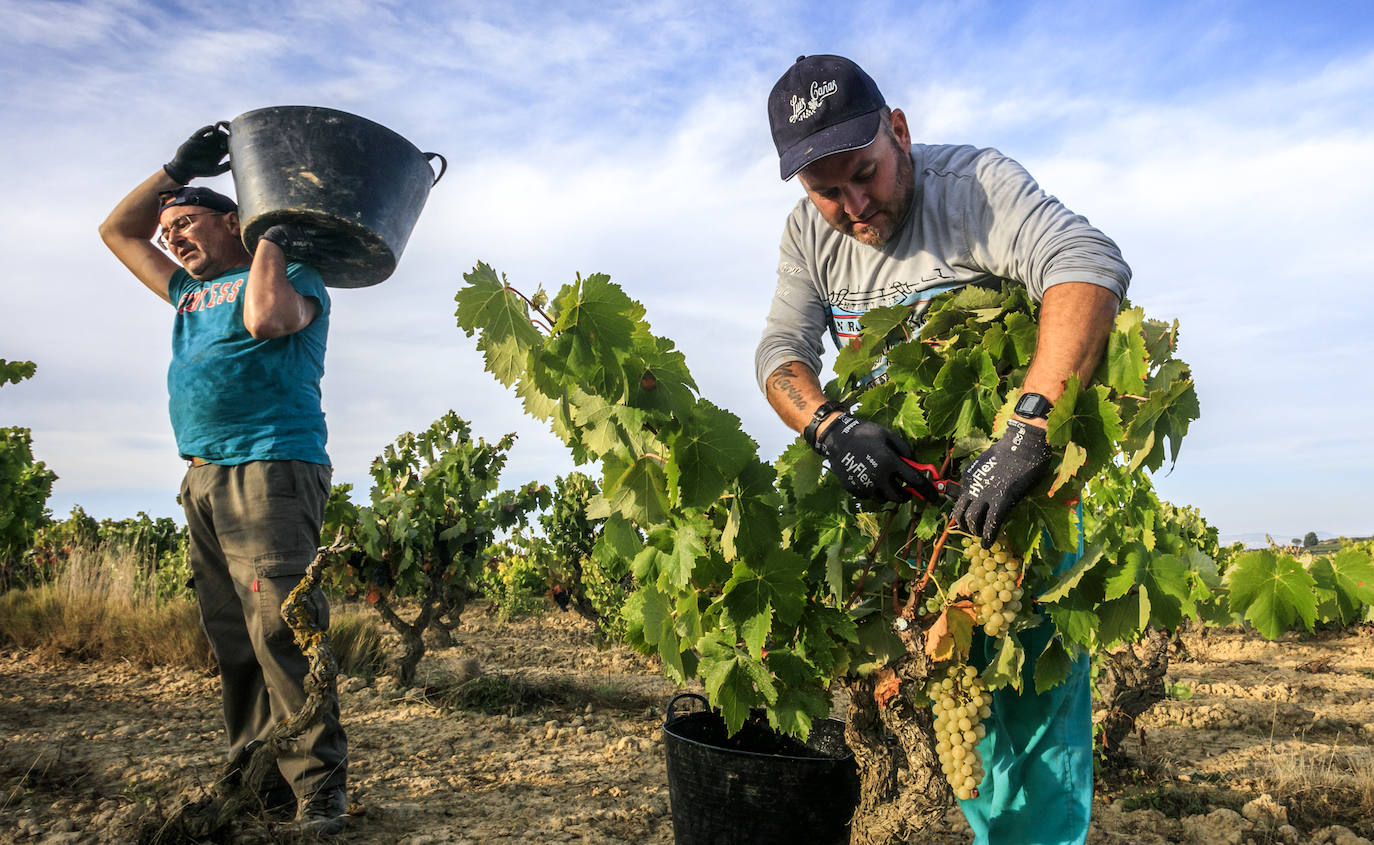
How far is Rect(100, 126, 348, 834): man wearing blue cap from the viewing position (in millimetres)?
3047

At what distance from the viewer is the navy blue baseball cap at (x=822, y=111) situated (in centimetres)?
232

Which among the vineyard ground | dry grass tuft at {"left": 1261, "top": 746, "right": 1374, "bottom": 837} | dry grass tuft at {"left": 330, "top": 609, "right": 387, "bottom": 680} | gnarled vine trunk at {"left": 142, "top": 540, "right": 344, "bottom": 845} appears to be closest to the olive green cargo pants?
gnarled vine trunk at {"left": 142, "top": 540, "right": 344, "bottom": 845}

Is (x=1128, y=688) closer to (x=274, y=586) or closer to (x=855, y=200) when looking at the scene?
(x=855, y=200)

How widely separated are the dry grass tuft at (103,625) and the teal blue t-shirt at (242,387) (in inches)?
160

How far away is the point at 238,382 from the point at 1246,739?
5704mm

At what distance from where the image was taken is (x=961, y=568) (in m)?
2.30

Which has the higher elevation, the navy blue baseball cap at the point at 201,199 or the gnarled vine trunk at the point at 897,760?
the navy blue baseball cap at the point at 201,199

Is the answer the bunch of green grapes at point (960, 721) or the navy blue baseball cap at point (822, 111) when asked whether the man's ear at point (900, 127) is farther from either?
the bunch of green grapes at point (960, 721)

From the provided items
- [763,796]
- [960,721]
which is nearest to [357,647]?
[763,796]

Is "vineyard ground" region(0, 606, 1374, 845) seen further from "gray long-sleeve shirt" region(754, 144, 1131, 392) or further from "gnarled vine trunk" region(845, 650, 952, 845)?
"gray long-sleeve shirt" region(754, 144, 1131, 392)

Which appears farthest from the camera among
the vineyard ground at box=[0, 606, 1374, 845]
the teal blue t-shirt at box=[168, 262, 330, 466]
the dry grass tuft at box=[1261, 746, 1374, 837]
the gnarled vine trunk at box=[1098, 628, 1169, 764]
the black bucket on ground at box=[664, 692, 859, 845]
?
the gnarled vine trunk at box=[1098, 628, 1169, 764]

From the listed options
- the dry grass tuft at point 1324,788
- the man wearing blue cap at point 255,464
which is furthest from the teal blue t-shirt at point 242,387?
the dry grass tuft at point 1324,788

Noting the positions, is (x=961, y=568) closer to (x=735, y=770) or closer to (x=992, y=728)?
(x=992, y=728)

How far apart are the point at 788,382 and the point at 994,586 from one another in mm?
891
